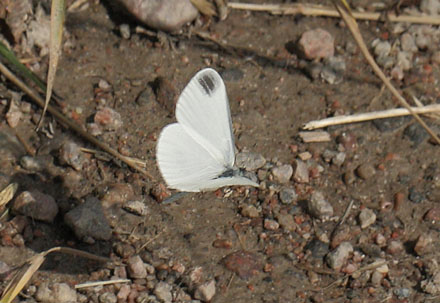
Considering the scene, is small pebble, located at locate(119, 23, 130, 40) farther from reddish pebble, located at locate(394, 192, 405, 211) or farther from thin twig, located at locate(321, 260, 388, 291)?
thin twig, located at locate(321, 260, 388, 291)

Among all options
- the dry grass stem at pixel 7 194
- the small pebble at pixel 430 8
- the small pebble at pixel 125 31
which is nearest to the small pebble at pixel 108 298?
the dry grass stem at pixel 7 194

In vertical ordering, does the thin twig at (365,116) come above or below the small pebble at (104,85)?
below

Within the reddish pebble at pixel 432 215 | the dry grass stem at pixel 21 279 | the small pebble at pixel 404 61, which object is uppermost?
the dry grass stem at pixel 21 279

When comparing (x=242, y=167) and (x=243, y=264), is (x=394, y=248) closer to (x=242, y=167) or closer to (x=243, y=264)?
(x=243, y=264)

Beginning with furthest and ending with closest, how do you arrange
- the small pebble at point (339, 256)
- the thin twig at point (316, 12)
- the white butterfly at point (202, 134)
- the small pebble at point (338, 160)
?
1. the thin twig at point (316, 12)
2. the small pebble at point (338, 160)
3. the small pebble at point (339, 256)
4. the white butterfly at point (202, 134)

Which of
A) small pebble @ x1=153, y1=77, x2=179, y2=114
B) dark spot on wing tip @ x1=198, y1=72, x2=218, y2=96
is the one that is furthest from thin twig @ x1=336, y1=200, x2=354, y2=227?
small pebble @ x1=153, y1=77, x2=179, y2=114

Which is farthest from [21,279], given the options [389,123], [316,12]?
[316,12]

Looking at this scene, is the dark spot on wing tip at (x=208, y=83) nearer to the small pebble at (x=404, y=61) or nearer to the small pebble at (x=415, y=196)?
the small pebble at (x=415, y=196)
